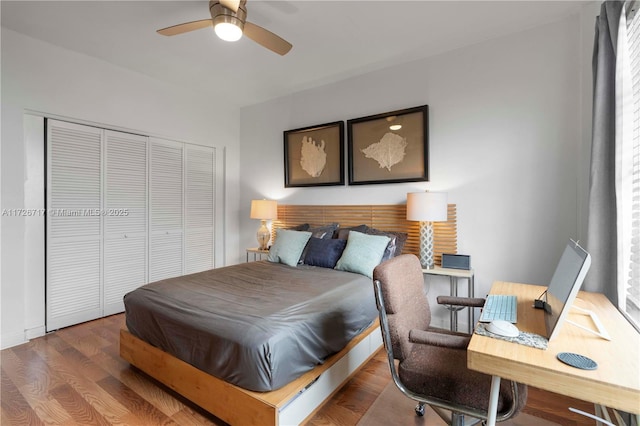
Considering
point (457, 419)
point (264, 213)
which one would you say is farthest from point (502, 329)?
point (264, 213)

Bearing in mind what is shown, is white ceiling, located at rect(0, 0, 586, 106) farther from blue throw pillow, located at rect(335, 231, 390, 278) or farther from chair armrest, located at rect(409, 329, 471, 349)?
chair armrest, located at rect(409, 329, 471, 349)

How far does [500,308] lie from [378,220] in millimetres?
2139

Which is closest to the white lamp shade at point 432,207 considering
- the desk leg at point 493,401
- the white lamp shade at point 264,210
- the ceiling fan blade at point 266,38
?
the ceiling fan blade at point 266,38

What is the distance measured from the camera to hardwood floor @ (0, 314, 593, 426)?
5.93 ft

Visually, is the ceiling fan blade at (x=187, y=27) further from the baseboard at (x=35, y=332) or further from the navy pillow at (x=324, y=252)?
the baseboard at (x=35, y=332)

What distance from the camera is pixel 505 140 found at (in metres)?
2.81

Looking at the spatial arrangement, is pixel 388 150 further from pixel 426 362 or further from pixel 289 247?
pixel 426 362

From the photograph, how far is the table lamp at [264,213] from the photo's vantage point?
13.6 ft

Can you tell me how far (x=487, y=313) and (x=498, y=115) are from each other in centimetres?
224

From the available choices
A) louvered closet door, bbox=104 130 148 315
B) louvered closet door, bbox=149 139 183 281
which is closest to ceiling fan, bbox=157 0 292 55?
louvered closet door, bbox=104 130 148 315

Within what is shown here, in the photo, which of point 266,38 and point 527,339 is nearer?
point 527,339

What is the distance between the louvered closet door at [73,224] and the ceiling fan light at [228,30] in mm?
2265

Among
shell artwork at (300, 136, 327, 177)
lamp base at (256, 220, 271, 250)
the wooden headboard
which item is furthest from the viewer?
lamp base at (256, 220, 271, 250)

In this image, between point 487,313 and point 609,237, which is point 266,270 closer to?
point 487,313
